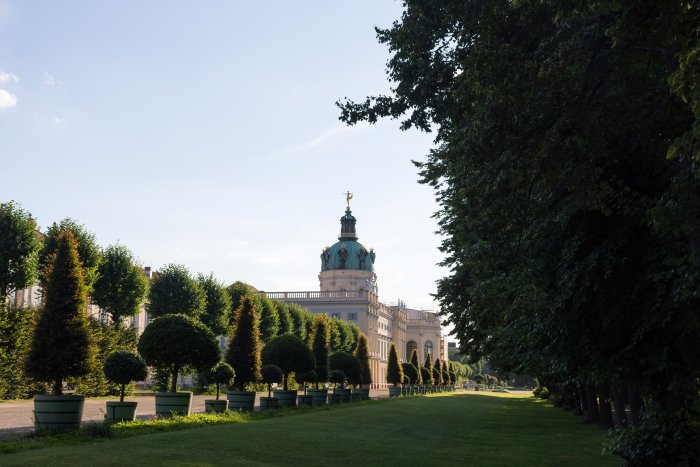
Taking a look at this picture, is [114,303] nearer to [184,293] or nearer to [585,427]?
[184,293]

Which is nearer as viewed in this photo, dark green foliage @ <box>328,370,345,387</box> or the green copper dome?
dark green foliage @ <box>328,370,345,387</box>

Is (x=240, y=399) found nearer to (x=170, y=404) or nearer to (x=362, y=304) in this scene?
(x=170, y=404)

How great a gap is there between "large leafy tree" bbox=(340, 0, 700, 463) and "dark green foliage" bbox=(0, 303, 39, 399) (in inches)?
1134

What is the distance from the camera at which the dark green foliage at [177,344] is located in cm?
2405

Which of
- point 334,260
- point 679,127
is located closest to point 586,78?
point 679,127

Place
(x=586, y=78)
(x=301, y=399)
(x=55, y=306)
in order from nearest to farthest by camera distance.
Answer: (x=586, y=78)
(x=55, y=306)
(x=301, y=399)

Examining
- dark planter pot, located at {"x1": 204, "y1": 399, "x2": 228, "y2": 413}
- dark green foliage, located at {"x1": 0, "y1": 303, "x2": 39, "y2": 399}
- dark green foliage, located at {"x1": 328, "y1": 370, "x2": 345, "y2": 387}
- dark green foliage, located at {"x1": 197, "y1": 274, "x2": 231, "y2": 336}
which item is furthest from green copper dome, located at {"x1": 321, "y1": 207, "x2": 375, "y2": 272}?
dark planter pot, located at {"x1": 204, "y1": 399, "x2": 228, "y2": 413}

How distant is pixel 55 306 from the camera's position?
19.3m

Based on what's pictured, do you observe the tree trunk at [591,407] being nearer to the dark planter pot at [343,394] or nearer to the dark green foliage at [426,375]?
the dark planter pot at [343,394]

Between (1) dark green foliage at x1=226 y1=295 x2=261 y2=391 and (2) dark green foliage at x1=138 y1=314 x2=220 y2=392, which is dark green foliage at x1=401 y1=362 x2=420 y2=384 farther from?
(2) dark green foliage at x1=138 y1=314 x2=220 y2=392

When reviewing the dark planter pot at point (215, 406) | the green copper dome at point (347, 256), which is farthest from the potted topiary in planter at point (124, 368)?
the green copper dome at point (347, 256)

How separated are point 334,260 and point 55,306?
420ft

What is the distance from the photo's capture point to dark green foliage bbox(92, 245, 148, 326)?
160 feet

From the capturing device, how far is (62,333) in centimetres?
1902
